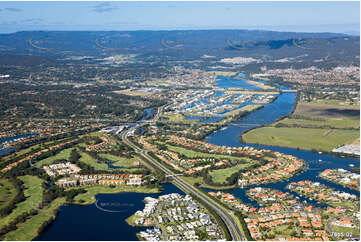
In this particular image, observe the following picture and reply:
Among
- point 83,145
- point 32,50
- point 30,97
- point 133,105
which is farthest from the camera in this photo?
point 32,50

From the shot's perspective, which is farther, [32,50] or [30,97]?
[32,50]

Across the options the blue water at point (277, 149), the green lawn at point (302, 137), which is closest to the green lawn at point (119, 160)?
the blue water at point (277, 149)

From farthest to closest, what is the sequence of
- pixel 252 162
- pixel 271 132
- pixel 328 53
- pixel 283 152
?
pixel 328 53
pixel 271 132
pixel 283 152
pixel 252 162

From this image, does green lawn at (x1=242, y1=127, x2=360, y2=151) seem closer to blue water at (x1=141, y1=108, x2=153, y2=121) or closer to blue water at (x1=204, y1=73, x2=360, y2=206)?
blue water at (x1=204, y1=73, x2=360, y2=206)

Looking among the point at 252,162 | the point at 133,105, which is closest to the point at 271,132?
the point at 252,162

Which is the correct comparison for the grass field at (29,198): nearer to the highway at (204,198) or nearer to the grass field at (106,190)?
the grass field at (106,190)

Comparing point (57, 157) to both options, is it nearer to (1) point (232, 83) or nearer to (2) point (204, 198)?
(2) point (204, 198)

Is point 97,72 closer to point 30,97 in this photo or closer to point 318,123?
point 30,97
